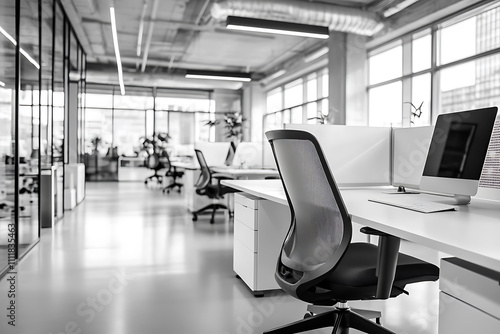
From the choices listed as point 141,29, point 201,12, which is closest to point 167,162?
point 141,29

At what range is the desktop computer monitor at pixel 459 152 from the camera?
192 centimetres

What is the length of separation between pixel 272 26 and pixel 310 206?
16.9 ft

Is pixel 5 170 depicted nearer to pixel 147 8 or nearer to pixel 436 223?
pixel 436 223

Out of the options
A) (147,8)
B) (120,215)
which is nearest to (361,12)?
→ (147,8)

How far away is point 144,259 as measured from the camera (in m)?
3.82

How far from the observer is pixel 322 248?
167cm

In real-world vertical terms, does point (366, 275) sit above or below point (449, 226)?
below

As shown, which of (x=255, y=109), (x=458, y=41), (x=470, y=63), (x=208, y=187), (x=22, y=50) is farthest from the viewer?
(x=255, y=109)

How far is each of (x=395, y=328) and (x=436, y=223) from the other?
3.69 feet

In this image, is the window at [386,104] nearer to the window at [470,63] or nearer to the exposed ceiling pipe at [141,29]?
the window at [470,63]

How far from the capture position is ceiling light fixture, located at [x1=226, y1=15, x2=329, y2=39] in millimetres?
6207

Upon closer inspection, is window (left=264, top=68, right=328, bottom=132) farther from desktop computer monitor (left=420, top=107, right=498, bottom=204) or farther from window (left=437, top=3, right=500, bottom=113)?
desktop computer monitor (left=420, top=107, right=498, bottom=204)

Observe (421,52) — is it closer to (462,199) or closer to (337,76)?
(337,76)

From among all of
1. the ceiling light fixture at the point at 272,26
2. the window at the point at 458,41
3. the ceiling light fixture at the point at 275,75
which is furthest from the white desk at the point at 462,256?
the ceiling light fixture at the point at 275,75
